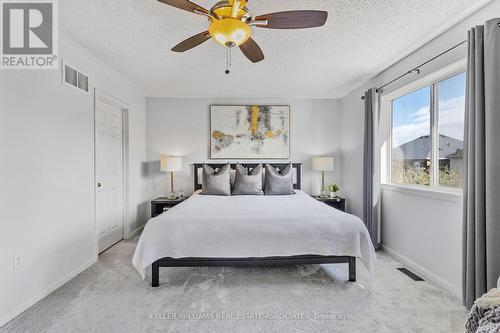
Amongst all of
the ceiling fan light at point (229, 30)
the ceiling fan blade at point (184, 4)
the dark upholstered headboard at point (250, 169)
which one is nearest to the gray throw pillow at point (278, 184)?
the dark upholstered headboard at point (250, 169)

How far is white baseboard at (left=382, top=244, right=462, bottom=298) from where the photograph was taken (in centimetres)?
225

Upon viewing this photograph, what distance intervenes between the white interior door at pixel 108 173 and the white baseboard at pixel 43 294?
1.66ft

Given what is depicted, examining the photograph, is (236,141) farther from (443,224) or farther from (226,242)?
(443,224)

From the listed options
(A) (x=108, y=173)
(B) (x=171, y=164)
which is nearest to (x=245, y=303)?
(A) (x=108, y=173)

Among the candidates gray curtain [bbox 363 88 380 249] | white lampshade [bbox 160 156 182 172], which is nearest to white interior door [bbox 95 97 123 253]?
white lampshade [bbox 160 156 182 172]

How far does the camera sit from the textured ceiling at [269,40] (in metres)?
1.98

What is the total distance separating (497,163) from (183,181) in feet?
14.0

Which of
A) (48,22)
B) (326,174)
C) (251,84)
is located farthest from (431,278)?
(48,22)

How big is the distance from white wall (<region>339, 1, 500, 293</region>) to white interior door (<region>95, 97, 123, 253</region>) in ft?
12.8

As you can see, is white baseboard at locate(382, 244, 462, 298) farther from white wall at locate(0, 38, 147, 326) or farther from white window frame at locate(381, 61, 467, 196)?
white wall at locate(0, 38, 147, 326)

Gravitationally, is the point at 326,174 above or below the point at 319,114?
below

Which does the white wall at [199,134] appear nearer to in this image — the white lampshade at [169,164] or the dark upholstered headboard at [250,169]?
→ the dark upholstered headboard at [250,169]

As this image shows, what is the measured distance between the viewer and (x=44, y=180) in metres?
2.24

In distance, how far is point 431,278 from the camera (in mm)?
2516
